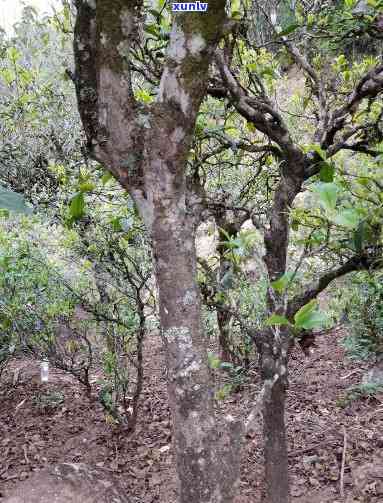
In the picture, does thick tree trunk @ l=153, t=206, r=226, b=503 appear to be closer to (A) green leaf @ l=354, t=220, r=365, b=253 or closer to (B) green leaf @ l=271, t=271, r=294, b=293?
(B) green leaf @ l=271, t=271, r=294, b=293

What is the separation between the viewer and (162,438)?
3635 mm

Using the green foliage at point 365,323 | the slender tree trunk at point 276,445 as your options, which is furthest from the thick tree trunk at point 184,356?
the green foliage at point 365,323

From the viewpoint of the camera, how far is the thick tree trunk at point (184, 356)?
4.13 feet

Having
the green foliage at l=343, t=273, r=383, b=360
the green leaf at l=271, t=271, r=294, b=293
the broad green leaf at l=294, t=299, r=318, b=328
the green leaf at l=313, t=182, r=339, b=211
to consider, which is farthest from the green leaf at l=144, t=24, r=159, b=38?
the green foliage at l=343, t=273, r=383, b=360

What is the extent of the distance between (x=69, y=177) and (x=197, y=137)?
1.92 meters

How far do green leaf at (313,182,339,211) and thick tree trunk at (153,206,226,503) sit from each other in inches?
16.0

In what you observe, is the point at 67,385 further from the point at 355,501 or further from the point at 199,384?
the point at 199,384

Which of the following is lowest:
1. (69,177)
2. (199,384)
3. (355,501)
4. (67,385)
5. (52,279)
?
(355,501)

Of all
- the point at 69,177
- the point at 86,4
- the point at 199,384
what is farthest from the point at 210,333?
the point at 86,4

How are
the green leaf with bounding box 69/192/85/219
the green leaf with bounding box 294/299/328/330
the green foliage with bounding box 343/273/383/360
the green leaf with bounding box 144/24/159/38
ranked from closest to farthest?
1. the green leaf with bounding box 294/299/328/330
2. the green leaf with bounding box 69/192/85/219
3. the green leaf with bounding box 144/24/159/38
4. the green foliage with bounding box 343/273/383/360

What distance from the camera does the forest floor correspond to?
2947 mm

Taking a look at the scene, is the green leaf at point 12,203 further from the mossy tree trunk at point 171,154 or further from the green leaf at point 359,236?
the green leaf at point 359,236

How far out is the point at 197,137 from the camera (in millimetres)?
2312

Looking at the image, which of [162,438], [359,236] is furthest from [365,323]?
[359,236]
